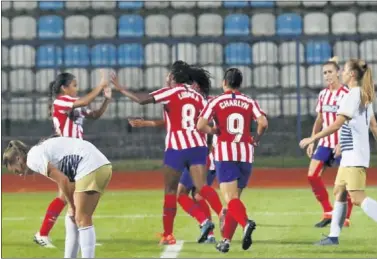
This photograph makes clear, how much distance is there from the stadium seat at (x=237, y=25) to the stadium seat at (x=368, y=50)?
8.99ft

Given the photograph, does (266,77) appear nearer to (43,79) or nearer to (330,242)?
(43,79)

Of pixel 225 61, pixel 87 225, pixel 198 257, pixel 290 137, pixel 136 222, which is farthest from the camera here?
pixel 225 61

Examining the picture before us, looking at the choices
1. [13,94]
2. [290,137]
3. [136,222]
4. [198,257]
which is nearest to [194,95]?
[198,257]

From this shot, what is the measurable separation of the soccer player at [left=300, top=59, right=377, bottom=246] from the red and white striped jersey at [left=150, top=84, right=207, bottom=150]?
1521 millimetres

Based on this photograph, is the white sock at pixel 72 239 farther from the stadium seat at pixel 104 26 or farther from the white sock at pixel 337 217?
the stadium seat at pixel 104 26

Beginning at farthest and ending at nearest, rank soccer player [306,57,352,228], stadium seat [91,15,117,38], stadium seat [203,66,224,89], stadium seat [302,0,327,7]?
stadium seat [302,0,327,7]
stadium seat [91,15,117,38]
stadium seat [203,66,224,89]
soccer player [306,57,352,228]

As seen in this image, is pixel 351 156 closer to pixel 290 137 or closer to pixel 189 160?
pixel 189 160

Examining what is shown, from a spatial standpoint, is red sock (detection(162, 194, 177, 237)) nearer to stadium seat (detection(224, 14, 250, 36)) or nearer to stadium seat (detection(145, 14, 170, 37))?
stadium seat (detection(145, 14, 170, 37))

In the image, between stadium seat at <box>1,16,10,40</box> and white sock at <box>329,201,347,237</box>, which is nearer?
white sock at <box>329,201,347,237</box>

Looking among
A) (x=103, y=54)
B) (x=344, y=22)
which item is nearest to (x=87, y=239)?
(x=103, y=54)

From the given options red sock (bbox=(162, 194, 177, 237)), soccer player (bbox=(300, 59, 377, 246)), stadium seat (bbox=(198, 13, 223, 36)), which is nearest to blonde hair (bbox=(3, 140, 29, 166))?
soccer player (bbox=(300, 59, 377, 246))

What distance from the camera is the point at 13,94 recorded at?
75.6ft

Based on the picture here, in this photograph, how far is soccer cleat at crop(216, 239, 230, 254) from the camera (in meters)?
9.63

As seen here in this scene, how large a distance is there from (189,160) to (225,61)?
13456mm
